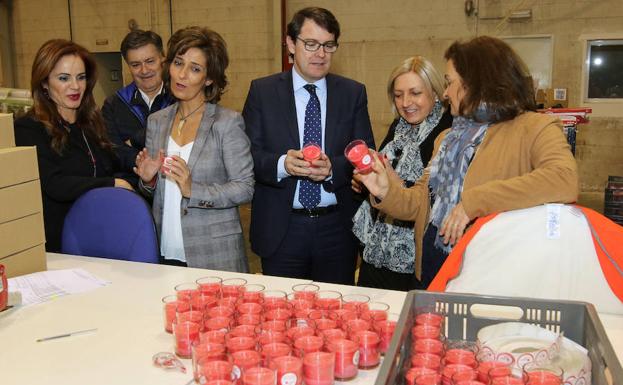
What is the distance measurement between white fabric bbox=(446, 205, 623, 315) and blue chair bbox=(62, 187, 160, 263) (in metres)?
1.27

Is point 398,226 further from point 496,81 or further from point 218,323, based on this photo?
point 218,323

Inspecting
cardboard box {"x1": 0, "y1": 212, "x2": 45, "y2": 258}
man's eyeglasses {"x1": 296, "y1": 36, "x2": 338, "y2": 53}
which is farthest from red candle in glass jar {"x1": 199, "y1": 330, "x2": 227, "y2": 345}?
man's eyeglasses {"x1": 296, "y1": 36, "x2": 338, "y2": 53}

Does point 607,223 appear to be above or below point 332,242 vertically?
above

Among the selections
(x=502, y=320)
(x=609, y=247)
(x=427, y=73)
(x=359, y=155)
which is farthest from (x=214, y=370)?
(x=427, y=73)

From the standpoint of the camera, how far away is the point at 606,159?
791 centimetres

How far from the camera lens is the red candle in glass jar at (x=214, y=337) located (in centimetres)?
134

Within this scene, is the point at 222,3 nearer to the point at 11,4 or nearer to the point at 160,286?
the point at 11,4

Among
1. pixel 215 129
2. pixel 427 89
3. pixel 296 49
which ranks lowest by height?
pixel 215 129

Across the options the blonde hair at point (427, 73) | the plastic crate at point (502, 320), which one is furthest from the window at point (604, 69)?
the plastic crate at point (502, 320)

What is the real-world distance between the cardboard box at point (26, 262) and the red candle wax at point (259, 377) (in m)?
1.27

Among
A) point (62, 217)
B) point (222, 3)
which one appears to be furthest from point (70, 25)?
point (62, 217)

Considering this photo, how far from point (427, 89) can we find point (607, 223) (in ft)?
4.49

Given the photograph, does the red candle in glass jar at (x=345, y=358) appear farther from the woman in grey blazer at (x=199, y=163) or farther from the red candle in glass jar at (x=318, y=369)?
the woman in grey blazer at (x=199, y=163)

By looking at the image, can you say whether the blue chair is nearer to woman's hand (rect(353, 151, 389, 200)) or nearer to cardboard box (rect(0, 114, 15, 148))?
cardboard box (rect(0, 114, 15, 148))
